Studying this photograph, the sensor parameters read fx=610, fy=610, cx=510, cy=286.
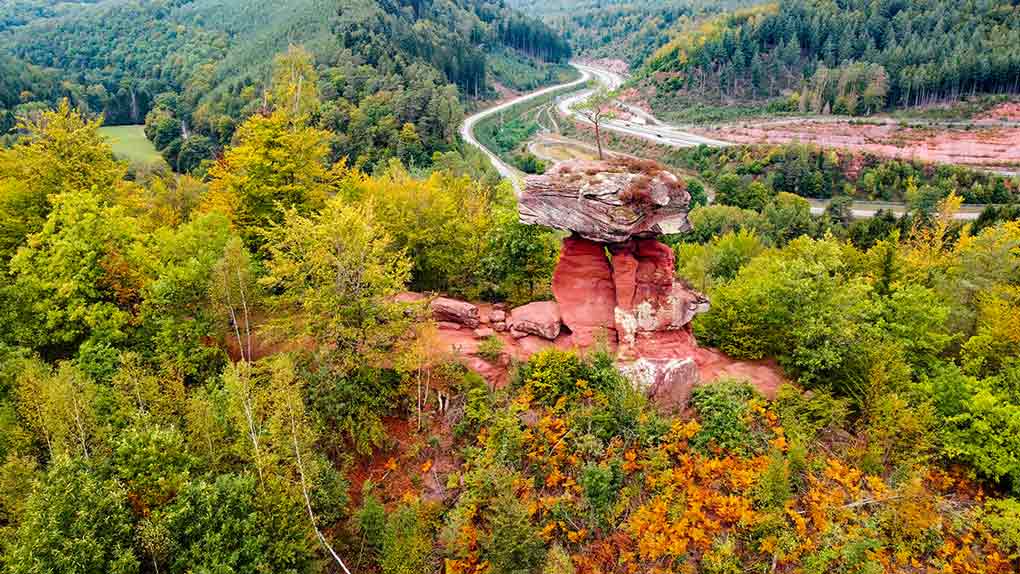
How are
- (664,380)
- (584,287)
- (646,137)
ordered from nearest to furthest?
(664,380) → (584,287) → (646,137)

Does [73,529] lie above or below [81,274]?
below

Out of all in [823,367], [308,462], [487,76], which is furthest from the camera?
[487,76]

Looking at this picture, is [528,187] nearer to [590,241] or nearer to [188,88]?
[590,241]

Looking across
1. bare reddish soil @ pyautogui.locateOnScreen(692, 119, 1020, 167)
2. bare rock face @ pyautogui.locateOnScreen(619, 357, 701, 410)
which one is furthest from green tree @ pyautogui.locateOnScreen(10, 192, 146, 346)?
bare reddish soil @ pyautogui.locateOnScreen(692, 119, 1020, 167)

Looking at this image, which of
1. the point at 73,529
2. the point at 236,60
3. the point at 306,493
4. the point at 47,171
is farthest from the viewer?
the point at 236,60

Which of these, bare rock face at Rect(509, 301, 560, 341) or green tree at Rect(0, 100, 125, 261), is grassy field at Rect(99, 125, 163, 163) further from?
bare rock face at Rect(509, 301, 560, 341)

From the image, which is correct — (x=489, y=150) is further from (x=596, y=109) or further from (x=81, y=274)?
(x=81, y=274)

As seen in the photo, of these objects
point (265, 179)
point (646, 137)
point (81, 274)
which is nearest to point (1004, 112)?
point (646, 137)

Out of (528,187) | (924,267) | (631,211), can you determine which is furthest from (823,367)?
(924,267)
